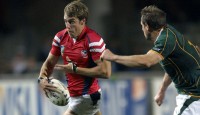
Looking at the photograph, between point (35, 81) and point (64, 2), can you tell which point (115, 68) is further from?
point (64, 2)

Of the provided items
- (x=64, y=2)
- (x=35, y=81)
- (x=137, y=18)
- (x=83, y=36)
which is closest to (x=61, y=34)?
(x=83, y=36)

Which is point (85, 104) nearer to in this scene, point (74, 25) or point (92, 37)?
point (92, 37)

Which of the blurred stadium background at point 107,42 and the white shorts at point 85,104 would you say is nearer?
the white shorts at point 85,104

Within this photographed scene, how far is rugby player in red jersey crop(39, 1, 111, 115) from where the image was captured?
8125 millimetres

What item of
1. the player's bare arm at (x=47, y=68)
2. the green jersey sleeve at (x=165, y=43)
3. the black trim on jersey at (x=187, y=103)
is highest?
the green jersey sleeve at (x=165, y=43)

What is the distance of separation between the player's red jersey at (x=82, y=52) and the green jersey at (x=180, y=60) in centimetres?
93

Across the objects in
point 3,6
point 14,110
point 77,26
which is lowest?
point 14,110

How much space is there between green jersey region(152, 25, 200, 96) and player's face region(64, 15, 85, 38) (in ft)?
3.73

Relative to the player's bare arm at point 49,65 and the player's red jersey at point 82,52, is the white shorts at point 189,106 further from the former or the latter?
the player's bare arm at point 49,65

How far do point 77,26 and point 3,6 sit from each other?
11.0 meters

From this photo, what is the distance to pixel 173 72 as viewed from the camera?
25.3 ft

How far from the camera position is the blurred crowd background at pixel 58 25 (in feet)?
53.3

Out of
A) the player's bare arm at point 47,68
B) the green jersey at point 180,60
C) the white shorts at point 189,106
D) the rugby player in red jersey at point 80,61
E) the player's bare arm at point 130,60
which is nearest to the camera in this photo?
the player's bare arm at point 130,60

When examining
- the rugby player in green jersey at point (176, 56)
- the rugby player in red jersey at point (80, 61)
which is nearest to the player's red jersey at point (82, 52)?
the rugby player in red jersey at point (80, 61)
